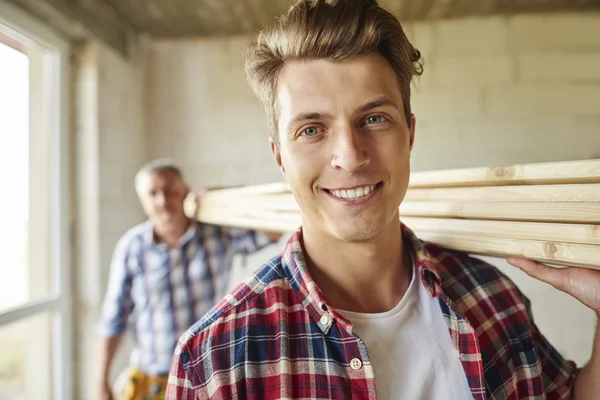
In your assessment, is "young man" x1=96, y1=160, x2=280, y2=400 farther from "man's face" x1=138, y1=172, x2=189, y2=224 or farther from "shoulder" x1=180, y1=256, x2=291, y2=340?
"shoulder" x1=180, y1=256, x2=291, y2=340

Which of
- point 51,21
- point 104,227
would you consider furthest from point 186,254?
point 51,21

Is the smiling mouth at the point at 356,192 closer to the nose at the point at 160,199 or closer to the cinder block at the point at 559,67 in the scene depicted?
the nose at the point at 160,199

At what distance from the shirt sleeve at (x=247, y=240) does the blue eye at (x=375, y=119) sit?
4.63 ft

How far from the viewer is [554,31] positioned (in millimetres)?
2723

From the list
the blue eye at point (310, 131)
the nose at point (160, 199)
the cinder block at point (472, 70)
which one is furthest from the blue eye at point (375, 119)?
the cinder block at point (472, 70)

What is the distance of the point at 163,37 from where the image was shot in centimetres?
306

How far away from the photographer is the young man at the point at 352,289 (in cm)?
89

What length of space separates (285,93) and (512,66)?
2.33 meters

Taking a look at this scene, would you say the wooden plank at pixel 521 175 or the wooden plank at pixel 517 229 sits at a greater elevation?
the wooden plank at pixel 521 175

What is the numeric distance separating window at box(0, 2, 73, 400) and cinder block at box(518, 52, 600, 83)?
282 centimetres

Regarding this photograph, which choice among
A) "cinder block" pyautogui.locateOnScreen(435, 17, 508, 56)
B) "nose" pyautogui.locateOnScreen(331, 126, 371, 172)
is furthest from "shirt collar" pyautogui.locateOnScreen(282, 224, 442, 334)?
"cinder block" pyautogui.locateOnScreen(435, 17, 508, 56)

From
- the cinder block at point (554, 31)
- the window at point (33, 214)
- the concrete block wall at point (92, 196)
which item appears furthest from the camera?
the cinder block at point (554, 31)

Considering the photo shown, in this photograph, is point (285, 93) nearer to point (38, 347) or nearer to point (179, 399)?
point (179, 399)

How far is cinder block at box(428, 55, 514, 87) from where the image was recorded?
9.08 feet
